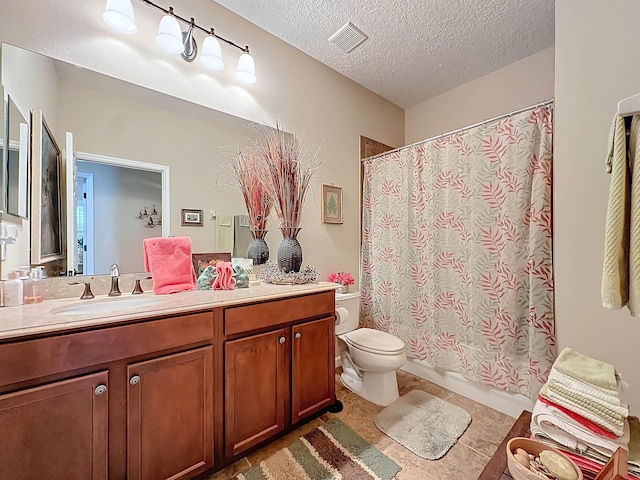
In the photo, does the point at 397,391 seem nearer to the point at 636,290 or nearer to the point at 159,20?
the point at 636,290

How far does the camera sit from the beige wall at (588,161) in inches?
49.0

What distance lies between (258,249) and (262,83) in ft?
3.95

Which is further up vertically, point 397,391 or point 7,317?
point 7,317

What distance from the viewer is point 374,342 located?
1.94 meters

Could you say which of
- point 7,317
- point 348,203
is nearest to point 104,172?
point 7,317

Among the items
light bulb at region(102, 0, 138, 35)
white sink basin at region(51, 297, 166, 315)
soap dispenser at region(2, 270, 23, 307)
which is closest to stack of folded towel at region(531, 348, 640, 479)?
white sink basin at region(51, 297, 166, 315)

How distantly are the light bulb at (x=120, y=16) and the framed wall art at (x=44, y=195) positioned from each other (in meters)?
0.56

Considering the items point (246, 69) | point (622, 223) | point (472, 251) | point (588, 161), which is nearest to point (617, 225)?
point (622, 223)

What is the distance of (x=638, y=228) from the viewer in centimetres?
64

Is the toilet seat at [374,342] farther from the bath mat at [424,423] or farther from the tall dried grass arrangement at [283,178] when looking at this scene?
the tall dried grass arrangement at [283,178]

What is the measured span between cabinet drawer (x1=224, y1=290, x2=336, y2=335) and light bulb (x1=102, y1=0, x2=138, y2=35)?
150cm

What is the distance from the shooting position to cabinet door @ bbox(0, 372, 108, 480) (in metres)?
0.84

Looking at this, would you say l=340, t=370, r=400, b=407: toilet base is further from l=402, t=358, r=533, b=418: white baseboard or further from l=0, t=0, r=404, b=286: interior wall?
l=0, t=0, r=404, b=286: interior wall

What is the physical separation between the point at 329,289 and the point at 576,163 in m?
1.46
